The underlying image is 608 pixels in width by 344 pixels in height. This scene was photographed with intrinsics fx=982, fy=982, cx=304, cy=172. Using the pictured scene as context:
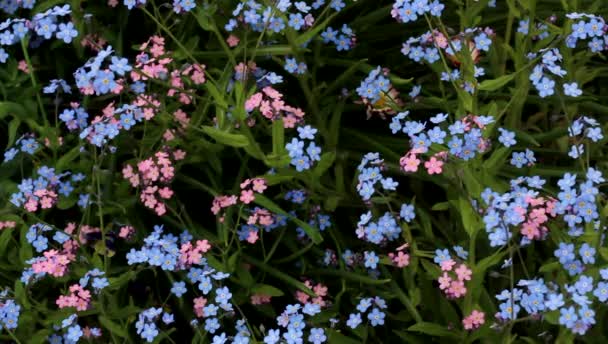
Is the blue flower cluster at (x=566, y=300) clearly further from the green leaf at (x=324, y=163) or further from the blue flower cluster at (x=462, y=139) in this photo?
the green leaf at (x=324, y=163)

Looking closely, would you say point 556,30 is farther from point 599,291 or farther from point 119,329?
point 119,329

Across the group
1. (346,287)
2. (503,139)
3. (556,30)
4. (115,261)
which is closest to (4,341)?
(115,261)

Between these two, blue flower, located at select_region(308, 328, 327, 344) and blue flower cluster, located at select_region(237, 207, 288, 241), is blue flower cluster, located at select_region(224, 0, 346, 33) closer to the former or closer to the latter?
blue flower cluster, located at select_region(237, 207, 288, 241)

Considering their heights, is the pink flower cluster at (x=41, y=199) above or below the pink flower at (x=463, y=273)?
below

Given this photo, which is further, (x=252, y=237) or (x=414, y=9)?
(x=252, y=237)

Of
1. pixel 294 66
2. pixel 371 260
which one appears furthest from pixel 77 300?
pixel 294 66

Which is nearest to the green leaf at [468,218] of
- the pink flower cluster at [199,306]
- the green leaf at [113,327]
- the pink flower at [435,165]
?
the pink flower at [435,165]

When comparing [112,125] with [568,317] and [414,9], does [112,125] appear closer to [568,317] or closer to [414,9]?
[414,9]
